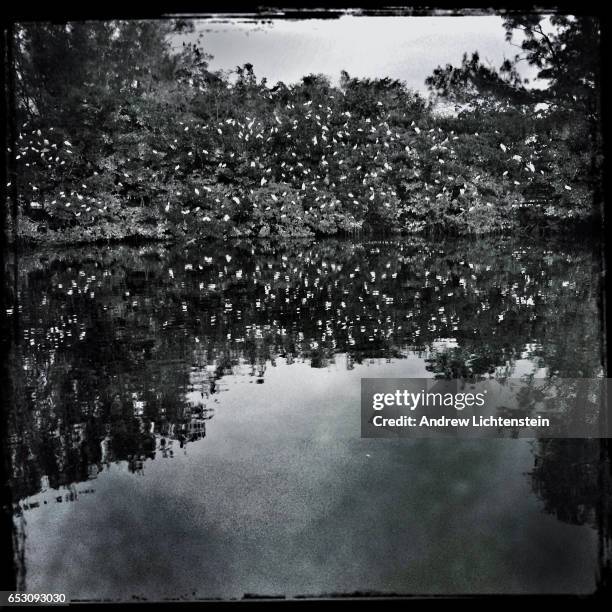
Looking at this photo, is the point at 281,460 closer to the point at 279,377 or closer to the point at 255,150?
the point at 279,377

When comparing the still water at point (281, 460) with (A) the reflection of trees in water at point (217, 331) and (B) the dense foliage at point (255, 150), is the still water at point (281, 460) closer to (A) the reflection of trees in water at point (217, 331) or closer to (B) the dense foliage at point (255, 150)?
(A) the reflection of trees in water at point (217, 331)

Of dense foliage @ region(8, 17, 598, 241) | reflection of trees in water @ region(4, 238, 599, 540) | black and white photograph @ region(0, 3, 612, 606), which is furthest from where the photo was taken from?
dense foliage @ region(8, 17, 598, 241)

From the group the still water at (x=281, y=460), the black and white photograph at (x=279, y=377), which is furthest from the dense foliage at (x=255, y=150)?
the still water at (x=281, y=460)

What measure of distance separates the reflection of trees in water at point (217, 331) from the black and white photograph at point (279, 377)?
0.04 m

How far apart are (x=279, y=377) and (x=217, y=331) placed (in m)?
1.87

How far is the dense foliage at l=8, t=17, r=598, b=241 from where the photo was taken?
56.9 ft

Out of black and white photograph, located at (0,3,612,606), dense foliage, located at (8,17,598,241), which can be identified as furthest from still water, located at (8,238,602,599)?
dense foliage, located at (8,17,598,241)

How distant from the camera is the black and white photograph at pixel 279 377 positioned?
2.76m

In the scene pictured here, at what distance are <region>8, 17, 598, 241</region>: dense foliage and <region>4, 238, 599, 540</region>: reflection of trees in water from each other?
4.95 meters

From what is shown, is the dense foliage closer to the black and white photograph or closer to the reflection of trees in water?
the black and white photograph

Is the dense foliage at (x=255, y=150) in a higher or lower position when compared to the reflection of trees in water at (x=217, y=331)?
higher

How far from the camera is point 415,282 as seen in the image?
1042cm

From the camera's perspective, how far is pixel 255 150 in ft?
62.8

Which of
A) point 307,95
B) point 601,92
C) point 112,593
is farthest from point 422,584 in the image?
point 307,95
